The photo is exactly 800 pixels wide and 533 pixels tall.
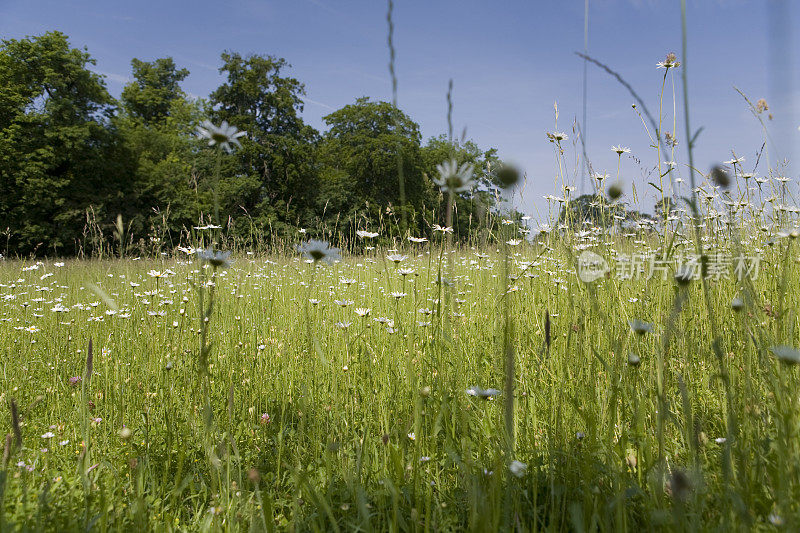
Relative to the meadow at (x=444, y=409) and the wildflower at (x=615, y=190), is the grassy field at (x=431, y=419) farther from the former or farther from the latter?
the wildflower at (x=615, y=190)

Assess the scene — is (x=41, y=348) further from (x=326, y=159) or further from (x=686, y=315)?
(x=326, y=159)

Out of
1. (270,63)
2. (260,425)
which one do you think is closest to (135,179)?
(270,63)

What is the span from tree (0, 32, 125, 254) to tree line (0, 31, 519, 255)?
2.1 inches

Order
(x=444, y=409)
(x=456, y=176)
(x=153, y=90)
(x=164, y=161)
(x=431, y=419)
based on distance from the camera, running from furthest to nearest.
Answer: (x=153, y=90) < (x=164, y=161) < (x=431, y=419) < (x=444, y=409) < (x=456, y=176)

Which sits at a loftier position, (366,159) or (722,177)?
(366,159)

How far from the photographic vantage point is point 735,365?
1.78m

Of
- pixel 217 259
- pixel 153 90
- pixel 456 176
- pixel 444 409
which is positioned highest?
pixel 153 90

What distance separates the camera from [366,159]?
88.0ft

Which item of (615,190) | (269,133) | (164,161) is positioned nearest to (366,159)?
(269,133)

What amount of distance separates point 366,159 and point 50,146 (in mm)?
15149

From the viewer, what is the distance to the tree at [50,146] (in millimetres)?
19953

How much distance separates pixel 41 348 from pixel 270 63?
25.9 metres

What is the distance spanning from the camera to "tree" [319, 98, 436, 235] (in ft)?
83.7

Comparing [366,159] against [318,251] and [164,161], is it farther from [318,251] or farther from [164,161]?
[318,251]
